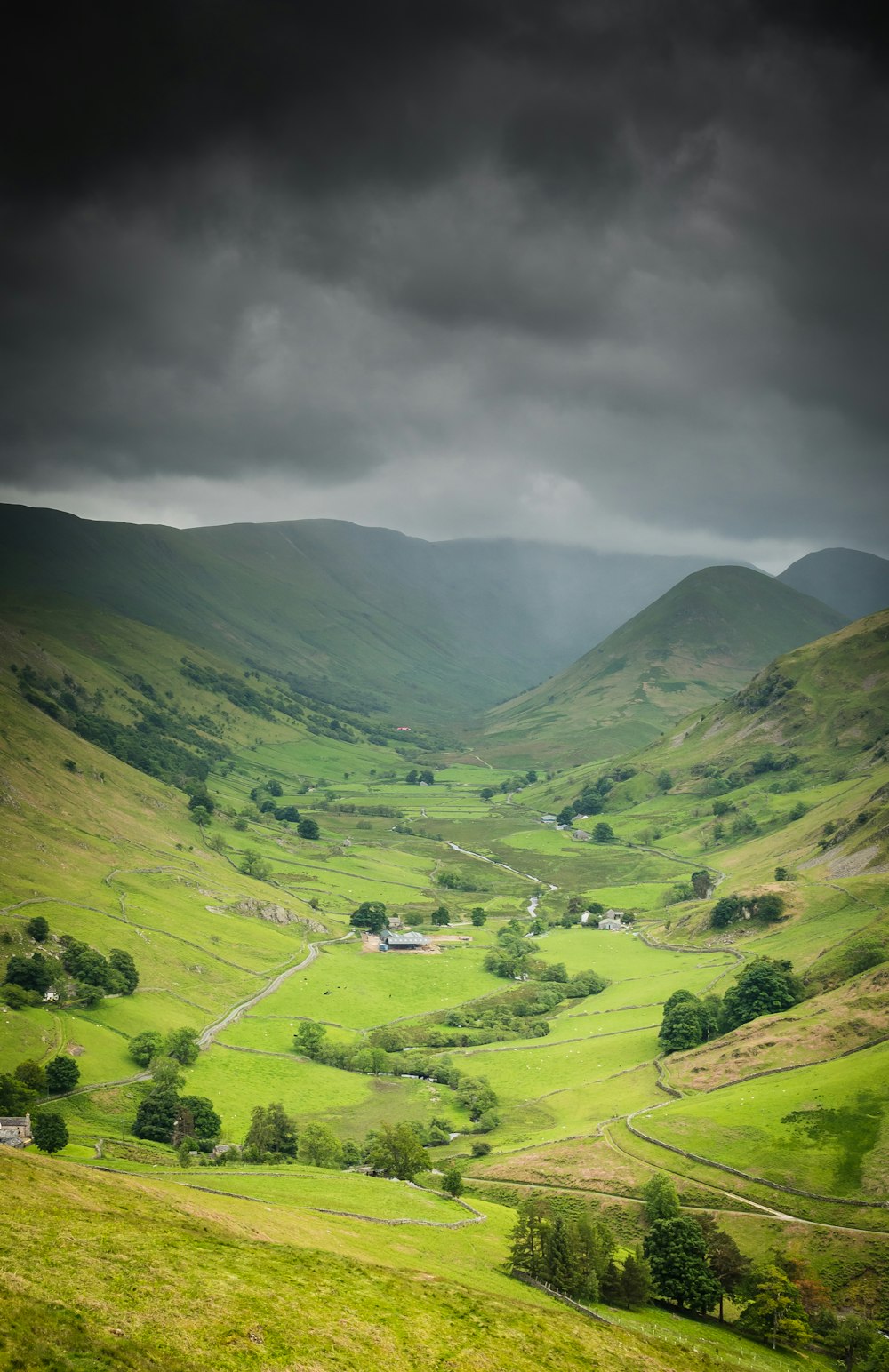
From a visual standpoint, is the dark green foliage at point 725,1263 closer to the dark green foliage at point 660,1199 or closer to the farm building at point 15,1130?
the dark green foliage at point 660,1199

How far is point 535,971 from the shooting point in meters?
174

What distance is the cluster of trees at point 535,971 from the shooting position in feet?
537

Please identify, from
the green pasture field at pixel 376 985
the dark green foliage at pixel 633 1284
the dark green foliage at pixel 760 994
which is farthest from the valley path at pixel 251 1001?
the dark green foliage at pixel 760 994

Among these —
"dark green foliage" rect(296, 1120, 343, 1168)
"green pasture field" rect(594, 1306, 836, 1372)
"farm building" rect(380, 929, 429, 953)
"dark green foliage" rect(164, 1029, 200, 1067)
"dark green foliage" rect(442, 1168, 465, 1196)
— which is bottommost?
"farm building" rect(380, 929, 429, 953)

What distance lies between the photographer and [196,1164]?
83125 millimetres

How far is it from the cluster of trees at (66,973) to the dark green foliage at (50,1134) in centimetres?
3711

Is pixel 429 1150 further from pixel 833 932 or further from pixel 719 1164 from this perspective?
pixel 833 932

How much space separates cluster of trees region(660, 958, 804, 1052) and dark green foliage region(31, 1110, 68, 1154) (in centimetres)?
→ 7927

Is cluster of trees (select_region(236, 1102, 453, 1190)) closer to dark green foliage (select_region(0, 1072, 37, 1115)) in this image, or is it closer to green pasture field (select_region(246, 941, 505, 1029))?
dark green foliage (select_region(0, 1072, 37, 1115))

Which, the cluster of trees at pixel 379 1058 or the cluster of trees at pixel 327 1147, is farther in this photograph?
the cluster of trees at pixel 379 1058

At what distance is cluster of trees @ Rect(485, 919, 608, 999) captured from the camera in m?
164

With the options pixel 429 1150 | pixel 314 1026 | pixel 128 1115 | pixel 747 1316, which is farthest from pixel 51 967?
pixel 747 1316

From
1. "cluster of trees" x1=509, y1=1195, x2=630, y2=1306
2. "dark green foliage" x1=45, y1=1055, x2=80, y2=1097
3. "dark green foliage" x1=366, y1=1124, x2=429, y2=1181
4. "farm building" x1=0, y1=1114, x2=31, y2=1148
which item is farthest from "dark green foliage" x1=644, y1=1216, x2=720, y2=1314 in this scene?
"dark green foliage" x1=45, y1=1055, x2=80, y2=1097

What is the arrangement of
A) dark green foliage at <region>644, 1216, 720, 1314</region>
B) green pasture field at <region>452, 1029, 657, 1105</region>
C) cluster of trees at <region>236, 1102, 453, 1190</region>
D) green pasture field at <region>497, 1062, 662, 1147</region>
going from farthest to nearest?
green pasture field at <region>452, 1029, 657, 1105</region>, green pasture field at <region>497, 1062, 662, 1147</region>, cluster of trees at <region>236, 1102, 453, 1190</region>, dark green foliage at <region>644, 1216, 720, 1314</region>
